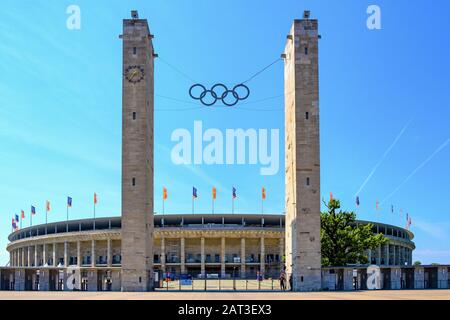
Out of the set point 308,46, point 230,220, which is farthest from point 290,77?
point 230,220

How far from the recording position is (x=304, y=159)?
65312 millimetres

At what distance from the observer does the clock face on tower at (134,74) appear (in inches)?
2625

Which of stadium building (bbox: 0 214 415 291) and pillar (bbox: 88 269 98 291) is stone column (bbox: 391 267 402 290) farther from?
stadium building (bbox: 0 214 415 291)

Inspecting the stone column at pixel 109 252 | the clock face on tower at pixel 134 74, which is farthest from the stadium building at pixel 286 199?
the stone column at pixel 109 252

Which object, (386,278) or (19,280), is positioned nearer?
(19,280)

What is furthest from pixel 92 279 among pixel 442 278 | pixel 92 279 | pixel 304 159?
pixel 442 278

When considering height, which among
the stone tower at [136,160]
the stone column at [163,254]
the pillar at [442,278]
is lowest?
the stone column at [163,254]

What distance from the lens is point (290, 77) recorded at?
2709 inches

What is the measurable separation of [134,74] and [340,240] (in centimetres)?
3531

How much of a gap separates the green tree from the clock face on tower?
33.1 metres

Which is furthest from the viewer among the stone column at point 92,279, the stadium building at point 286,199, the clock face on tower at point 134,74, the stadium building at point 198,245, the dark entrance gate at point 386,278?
the stadium building at point 198,245

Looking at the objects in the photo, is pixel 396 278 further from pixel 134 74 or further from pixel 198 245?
pixel 198 245

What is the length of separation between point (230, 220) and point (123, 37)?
68.5 m

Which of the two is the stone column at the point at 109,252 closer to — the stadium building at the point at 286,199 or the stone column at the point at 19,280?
the stadium building at the point at 286,199
